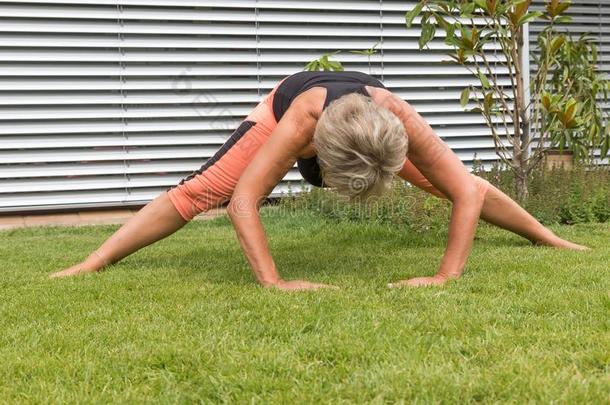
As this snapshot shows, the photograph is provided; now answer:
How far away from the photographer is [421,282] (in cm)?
340

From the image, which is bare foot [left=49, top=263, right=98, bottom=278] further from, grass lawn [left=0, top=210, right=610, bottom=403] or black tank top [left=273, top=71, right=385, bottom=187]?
black tank top [left=273, top=71, right=385, bottom=187]

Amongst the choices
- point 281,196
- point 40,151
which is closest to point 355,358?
point 281,196

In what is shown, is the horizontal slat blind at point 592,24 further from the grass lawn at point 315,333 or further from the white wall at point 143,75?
the grass lawn at point 315,333

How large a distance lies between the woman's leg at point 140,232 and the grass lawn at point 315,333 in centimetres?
18

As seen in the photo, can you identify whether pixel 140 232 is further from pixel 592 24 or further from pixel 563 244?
pixel 592 24

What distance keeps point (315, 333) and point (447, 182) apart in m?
1.29

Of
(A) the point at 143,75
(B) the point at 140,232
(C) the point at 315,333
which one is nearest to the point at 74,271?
(B) the point at 140,232

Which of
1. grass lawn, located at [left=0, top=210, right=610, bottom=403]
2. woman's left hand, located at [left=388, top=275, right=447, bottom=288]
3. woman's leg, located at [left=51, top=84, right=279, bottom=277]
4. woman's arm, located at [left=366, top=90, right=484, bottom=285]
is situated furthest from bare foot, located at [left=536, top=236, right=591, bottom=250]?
woman's leg, located at [left=51, top=84, right=279, bottom=277]

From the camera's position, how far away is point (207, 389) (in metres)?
2.12

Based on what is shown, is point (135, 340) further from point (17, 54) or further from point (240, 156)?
point (17, 54)

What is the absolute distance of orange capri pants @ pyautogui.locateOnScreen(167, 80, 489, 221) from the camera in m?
3.78

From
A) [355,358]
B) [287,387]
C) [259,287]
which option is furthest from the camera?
[259,287]

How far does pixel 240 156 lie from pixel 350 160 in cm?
94

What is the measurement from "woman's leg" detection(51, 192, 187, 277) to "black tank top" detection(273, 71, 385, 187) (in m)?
0.80
